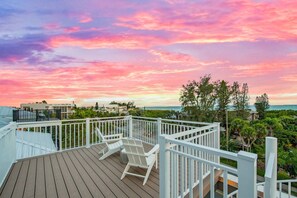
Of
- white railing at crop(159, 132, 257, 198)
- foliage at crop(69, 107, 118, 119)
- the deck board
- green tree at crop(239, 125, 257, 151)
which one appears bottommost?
green tree at crop(239, 125, 257, 151)

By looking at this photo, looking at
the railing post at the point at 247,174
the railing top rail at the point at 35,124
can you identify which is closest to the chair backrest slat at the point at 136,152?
the railing post at the point at 247,174

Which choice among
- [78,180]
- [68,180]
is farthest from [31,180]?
[78,180]

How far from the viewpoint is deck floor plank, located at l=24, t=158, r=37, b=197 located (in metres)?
3.67

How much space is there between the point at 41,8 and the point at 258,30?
8255 millimetres

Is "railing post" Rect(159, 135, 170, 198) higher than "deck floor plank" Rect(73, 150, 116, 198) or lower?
higher

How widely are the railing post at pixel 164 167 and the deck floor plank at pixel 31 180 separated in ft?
8.34

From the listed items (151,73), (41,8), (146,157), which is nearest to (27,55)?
(41,8)

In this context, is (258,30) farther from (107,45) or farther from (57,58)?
(57,58)

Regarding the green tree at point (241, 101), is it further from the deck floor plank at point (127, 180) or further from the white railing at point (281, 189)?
the deck floor plank at point (127, 180)

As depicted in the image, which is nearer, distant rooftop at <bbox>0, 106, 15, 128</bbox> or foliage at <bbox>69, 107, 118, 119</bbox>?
distant rooftop at <bbox>0, 106, 15, 128</bbox>

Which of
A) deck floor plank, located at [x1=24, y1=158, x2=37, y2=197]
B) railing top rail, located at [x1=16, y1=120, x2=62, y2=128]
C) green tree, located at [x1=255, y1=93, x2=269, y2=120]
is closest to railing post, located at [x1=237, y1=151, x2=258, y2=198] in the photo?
deck floor plank, located at [x1=24, y1=158, x2=37, y2=197]

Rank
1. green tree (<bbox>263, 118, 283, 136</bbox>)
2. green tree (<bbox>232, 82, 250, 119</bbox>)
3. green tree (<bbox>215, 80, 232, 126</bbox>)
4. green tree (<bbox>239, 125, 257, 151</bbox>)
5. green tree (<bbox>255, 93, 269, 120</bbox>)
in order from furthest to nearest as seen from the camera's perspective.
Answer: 1. green tree (<bbox>255, 93, 269, 120</bbox>)
2. green tree (<bbox>232, 82, 250, 119</bbox>)
3. green tree (<bbox>215, 80, 232, 126</bbox>)
4. green tree (<bbox>263, 118, 283, 136</bbox>)
5. green tree (<bbox>239, 125, 257, 151</bbox>)

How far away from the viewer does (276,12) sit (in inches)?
274

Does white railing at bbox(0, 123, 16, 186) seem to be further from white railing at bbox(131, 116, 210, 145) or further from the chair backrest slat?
white railing at bbox(131, 116, 210, 145)
